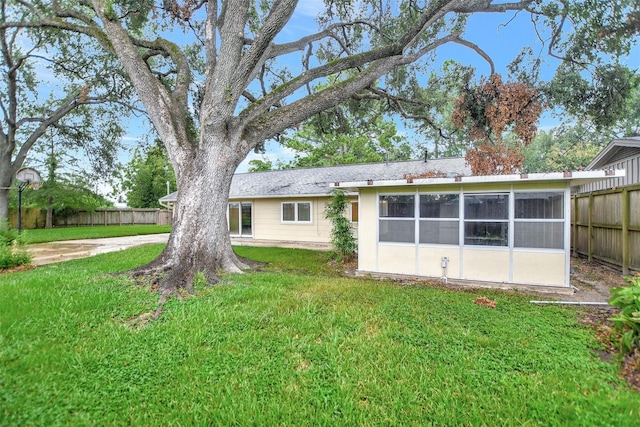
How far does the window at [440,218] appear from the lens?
6910 mm

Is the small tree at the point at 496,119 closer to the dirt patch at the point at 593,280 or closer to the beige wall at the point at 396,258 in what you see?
the dirt patch at the point at 593,280

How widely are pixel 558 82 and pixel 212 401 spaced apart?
9667 mm

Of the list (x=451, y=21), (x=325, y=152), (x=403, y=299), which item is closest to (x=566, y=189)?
(x=403, y=299)

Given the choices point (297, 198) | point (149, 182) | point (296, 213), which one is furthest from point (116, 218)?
point (297, 198)

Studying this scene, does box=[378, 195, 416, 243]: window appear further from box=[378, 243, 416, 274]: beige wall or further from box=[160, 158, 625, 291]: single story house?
box=[378, 243, 416, 274]: beige wall

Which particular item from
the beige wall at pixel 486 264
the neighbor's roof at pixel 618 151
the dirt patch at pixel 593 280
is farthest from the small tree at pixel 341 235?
the neighbor's roof at pixel 618 151

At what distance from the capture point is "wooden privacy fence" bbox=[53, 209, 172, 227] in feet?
77.9

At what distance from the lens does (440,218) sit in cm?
703

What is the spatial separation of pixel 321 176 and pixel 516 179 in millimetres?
9847

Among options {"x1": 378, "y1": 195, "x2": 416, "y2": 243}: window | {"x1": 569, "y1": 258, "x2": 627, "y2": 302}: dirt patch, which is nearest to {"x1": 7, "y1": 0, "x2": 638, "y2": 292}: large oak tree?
{"x1": 378, "y1": 195, "x2": 416, "y2": 243}: window

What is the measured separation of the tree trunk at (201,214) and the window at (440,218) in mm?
4284

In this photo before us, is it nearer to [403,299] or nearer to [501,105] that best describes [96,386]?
[403,299]

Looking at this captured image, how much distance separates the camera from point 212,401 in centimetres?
248

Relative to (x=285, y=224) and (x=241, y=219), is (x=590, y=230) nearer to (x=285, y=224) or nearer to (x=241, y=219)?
(x=285, y=224)
